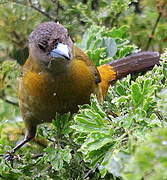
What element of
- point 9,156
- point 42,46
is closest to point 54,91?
point 42,46

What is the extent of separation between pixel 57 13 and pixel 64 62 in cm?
63

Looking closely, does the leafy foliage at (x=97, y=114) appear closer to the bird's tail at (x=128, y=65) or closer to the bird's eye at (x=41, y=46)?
the bird's tail at (x=128, y=65)

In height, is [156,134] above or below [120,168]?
above

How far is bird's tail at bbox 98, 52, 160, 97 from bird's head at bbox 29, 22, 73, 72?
369 mm

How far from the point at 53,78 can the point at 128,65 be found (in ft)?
1.67

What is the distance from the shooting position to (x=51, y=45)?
6.81 ft

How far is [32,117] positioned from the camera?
7.54ft

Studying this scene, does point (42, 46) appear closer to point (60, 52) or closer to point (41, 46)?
point (41, 46)

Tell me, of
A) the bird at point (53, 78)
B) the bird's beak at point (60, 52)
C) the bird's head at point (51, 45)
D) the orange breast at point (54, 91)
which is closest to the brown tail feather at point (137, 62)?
the bird at point (53, 78)

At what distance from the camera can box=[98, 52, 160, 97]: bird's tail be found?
2512 mm

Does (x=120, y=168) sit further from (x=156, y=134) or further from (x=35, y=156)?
(x=35, y=156)

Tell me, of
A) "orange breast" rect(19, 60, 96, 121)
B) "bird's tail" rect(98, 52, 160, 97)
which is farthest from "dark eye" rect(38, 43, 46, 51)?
"bird's tail" rect(98, 52, 160, 97)

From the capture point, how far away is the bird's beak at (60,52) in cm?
200

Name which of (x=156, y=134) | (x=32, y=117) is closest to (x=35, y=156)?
(x=32, y=117)
